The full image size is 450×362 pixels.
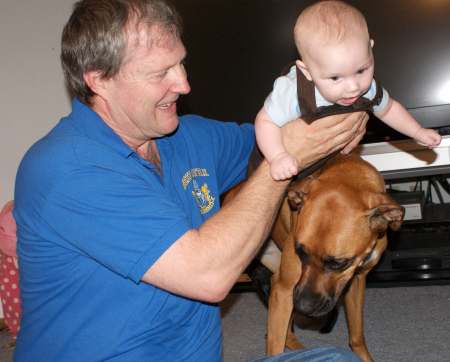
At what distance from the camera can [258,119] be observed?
133 centimetres

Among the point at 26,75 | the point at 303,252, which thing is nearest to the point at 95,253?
the point at 303,252

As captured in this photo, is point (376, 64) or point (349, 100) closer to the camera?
point (349, 100)

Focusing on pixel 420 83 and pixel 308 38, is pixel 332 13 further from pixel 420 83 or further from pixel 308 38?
pixel 420 83

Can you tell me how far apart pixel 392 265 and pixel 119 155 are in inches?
79.0

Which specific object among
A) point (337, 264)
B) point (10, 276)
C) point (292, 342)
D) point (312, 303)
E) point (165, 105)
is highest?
point (165, 105)

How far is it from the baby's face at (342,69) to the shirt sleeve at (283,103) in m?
0.09

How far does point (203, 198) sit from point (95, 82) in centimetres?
51

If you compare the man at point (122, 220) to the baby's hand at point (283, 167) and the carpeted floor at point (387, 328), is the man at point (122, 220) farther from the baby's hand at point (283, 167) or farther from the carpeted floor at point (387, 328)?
the carpeted floor at point (387, 328)

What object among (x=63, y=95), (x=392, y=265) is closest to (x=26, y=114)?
(x=63, y=95)

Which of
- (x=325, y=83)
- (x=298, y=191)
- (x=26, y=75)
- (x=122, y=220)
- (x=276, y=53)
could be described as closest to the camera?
(x=122, y=220)

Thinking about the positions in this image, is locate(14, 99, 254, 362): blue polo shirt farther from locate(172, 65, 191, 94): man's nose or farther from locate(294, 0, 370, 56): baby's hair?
locate(294, 0, 370, 56): baby's hair

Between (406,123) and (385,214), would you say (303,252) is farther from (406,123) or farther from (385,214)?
(406,123)

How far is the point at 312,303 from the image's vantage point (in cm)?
134

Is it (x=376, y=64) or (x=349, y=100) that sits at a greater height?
(x=349, y=100)
